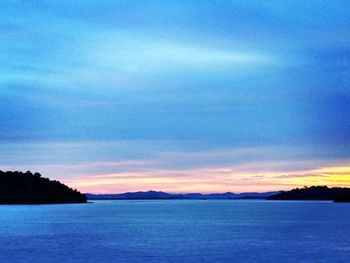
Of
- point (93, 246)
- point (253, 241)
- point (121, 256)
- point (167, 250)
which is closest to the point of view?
point (121, 256)

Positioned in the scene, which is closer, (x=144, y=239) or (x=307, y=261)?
(x=307, y=261)

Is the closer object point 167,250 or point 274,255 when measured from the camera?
point 274,255

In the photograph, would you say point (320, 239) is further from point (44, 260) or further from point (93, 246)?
point (44, 260)

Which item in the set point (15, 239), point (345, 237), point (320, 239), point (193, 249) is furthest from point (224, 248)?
point (15, 239)

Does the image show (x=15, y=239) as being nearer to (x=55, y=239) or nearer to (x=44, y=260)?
(x=55, y=239)

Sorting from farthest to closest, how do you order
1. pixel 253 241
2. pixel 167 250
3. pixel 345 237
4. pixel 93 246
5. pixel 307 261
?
pixel 345 237
pixel 253 241
pixel 93 246
pixel 167 250
pixel 307 261

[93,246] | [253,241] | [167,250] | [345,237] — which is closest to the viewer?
[167,250]

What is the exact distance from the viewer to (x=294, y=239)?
83.6 m

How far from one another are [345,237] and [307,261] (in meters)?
31.4

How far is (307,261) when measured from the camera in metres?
57.5

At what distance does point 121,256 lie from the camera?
2456 inches

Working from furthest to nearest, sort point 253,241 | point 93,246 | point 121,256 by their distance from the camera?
point 253,241 → point 93,246 → point 121,256

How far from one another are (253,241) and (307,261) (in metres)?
23.2

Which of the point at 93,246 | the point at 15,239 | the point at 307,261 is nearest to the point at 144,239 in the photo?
the point at 93,246
